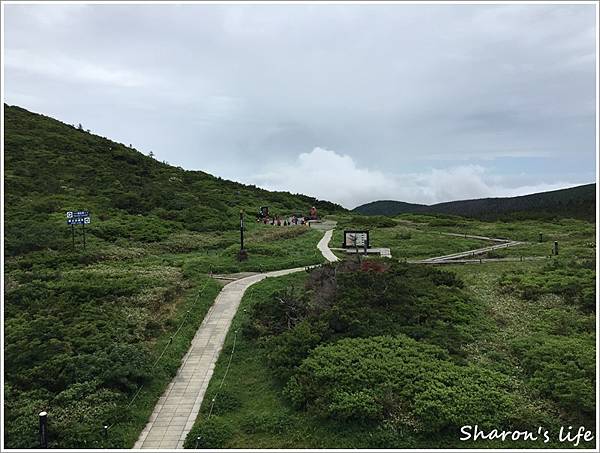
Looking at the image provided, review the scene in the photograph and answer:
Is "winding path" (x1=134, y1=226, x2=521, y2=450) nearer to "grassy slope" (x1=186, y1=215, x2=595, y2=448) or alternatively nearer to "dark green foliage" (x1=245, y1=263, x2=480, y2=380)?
"grassy slope" (x1=186, y1=215, x2=595, y2=448)

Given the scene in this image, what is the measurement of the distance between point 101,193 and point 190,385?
121 ft

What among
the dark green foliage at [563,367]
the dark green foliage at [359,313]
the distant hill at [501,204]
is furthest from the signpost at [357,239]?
the distant hill at [501,204]

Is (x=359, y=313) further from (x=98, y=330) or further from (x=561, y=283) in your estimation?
(x=561, y=283)

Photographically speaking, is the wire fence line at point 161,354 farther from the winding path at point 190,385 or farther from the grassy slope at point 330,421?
the grassy slope at point 330,421

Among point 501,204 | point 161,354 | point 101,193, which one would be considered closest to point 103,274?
point 161,354

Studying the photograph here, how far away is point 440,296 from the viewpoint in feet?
66.0

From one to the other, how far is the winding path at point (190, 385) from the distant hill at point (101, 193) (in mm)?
14963

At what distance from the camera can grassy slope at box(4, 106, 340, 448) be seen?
1297 centimetres

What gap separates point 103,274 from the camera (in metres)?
23.3

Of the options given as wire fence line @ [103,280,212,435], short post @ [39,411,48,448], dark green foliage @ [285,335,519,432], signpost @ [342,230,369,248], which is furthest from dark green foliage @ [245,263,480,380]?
signpost @ [342,230,369,248]

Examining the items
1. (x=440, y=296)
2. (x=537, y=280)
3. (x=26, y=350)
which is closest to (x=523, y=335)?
(x=440, y=296)

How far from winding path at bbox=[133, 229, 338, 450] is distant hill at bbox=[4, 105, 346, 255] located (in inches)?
589

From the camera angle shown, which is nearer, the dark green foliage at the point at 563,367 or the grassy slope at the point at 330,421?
the grassy slope at the point at 330,421

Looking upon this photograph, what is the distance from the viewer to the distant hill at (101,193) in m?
34.4
